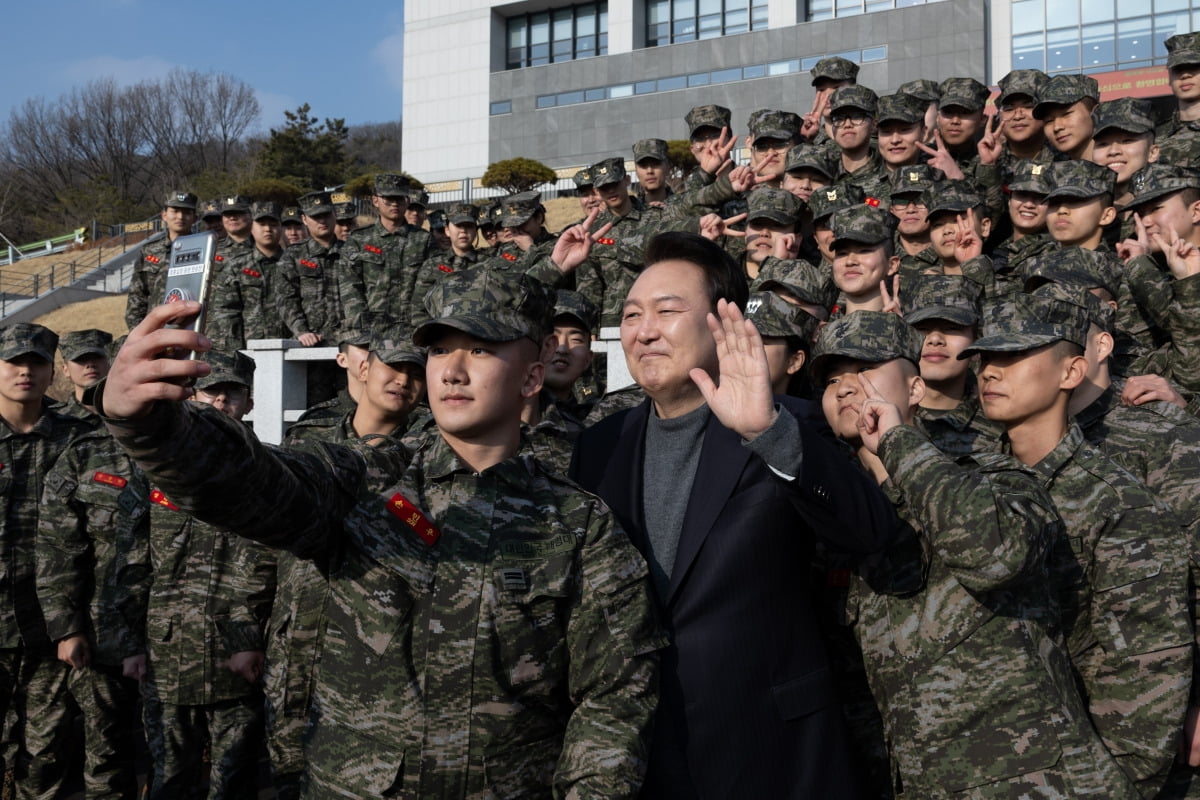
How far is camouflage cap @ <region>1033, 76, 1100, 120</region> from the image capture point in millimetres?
6860

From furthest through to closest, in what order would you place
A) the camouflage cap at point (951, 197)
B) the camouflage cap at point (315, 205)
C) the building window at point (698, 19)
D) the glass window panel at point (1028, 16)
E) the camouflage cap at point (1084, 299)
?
the building window at point (698, 19)
the glass window panel at point (1028, 16)
the camouflage cap at point (315, 205)
the camouflage cap at point (951, 197)
the camouflage cap at point (1084, 299)

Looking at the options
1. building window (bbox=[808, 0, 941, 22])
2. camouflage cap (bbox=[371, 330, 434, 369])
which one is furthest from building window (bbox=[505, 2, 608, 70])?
camouflage cap (bbox=[371, 330, 434, 369])

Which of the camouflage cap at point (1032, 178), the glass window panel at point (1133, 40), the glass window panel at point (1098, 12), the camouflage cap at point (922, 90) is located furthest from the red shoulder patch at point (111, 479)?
the glass window panel at point (1098, 12)

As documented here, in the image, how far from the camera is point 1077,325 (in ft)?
10.7

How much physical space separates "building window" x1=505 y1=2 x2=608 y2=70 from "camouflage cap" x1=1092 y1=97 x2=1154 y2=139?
116 ft

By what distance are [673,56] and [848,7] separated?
665 centimetres

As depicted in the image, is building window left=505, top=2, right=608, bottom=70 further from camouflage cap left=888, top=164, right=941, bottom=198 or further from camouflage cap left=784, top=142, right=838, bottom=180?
camouflage cap left=888, top=164, right=941, bottom=198

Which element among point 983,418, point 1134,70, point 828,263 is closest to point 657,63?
point 1134,70

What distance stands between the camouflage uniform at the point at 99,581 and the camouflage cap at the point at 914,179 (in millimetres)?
4743

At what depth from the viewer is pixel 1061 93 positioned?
6.88m

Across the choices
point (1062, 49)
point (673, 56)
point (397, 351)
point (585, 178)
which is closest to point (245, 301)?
point (585, 178)

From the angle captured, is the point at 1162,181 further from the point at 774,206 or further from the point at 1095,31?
the point at 1095,31

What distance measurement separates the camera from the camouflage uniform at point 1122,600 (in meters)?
2.88

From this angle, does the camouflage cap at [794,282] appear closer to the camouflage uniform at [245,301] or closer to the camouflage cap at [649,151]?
the camouflage cap at [649,151]
